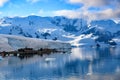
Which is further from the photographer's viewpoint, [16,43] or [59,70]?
[16,43]

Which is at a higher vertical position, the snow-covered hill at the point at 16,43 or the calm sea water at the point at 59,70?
the snow-covered hill at the point at 16,43

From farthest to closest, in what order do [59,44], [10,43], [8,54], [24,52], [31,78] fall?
1. [59,44]
2. [10,43]
3. [24,52]
4. [8,54]
5. [31,78]

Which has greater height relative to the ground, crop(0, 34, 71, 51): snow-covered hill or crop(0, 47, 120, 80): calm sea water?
crop(0, 34, 71, 51): snow-covered hill

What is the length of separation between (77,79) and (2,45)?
81.8 m

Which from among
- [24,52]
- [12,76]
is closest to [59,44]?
[24,52]

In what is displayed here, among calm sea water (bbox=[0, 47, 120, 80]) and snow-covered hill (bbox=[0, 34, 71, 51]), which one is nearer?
calm sea water (bbox=[0, 47, 120, 80])

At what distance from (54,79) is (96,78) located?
7081mm

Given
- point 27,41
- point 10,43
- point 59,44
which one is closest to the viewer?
point 10,43

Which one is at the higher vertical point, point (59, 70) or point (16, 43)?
point (16, 43)

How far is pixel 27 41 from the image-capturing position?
6014 inches

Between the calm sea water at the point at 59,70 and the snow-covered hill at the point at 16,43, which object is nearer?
the calm sea water at the point at 59,70

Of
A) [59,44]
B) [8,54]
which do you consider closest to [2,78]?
[8,54]

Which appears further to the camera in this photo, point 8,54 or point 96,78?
point 8,54

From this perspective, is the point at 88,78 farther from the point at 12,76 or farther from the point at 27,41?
the point at 27,41
